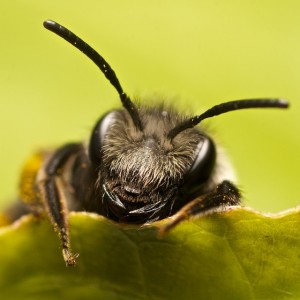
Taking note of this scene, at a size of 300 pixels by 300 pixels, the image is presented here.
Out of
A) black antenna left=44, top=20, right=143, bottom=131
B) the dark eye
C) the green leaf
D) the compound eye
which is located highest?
black antenna left=44, top=20, right=143, bottom=131

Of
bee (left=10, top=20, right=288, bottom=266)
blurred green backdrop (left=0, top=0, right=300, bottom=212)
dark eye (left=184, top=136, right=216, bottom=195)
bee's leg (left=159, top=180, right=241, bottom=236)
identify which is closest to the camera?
bee's leg (left=159, top=180, right=241, bottom=236)

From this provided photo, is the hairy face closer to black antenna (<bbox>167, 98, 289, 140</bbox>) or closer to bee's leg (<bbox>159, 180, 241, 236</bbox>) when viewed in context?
black antenna (<bbox>167, 98, 289, 140</bbox>)

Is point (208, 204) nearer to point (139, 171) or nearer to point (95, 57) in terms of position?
point (139, 171)

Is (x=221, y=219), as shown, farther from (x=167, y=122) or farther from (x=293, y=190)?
(x=293, y=190)

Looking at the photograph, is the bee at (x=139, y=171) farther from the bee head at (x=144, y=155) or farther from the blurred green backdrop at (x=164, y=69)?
the blurred green backdrop at (x=164, y=69)

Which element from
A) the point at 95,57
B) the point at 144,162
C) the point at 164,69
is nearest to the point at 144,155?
the point at 144,162

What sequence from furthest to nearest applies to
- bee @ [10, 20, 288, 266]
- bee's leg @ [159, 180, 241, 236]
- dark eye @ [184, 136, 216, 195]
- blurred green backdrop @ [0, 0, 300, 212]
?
blurred green backdrop @ [0, 0, 300, 212], dark eye @ [184, 136, 216, 195], bee @ [10, 20, 288, 266], bee's leg @ [159, 180, 241, 236]

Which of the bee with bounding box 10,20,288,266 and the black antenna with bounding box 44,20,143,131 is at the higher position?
the black antenna with bounding box 44,20,143,131

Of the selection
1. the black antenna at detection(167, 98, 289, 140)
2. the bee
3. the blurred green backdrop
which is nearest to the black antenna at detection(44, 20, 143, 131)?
the bee
